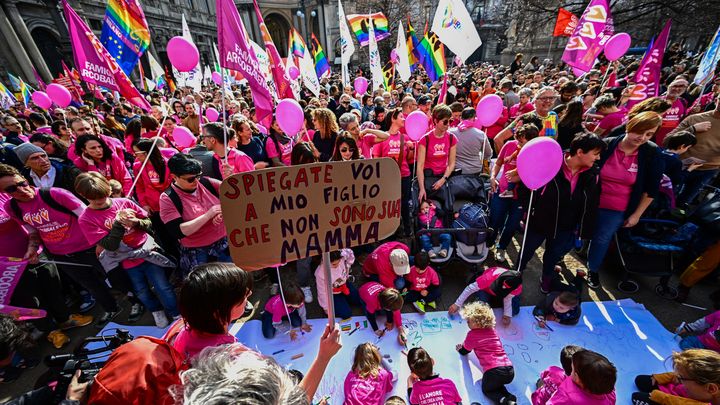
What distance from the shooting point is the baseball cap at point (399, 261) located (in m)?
3.19

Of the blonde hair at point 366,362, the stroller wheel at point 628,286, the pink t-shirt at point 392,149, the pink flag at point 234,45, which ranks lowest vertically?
the stroller wheel at point 628,286

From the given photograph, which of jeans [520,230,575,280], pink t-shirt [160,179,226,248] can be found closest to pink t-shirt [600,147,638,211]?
jeans [520,230,575,280]

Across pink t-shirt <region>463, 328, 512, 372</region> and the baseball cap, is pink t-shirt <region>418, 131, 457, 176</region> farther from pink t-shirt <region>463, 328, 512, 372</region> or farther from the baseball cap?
pink t-shirt <region>463, 328, 512, 372</region>

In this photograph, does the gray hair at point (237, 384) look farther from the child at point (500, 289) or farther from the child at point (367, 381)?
the child at point (500, 289)

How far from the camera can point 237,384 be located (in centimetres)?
83

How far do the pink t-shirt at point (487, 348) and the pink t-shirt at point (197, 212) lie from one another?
260 cm

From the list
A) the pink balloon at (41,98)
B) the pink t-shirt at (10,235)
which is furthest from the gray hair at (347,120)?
the pink balloon at (41,98)

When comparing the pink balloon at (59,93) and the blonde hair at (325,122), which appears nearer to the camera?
the blonde hair at (325,122)

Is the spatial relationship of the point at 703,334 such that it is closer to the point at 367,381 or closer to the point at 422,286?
the point at 422,286

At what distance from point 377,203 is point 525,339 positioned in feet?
8.55

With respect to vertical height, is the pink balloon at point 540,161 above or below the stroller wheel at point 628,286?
above

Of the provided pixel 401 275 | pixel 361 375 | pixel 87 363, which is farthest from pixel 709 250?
pixel 87 363

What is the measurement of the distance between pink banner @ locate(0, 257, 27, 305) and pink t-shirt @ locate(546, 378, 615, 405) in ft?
13.7

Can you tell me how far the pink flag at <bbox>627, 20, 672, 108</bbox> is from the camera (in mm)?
4645
